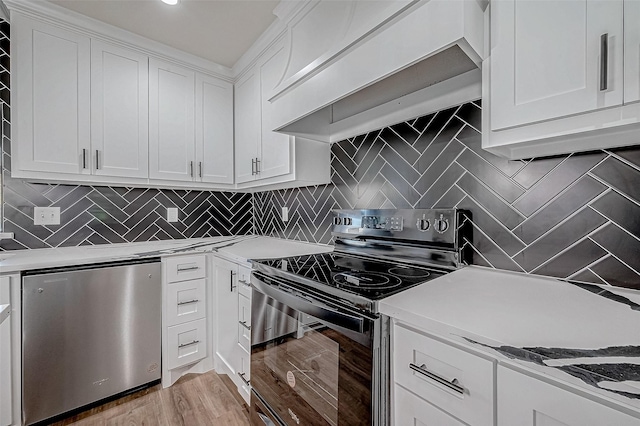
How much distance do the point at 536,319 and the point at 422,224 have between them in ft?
2.28

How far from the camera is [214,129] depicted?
244 cm

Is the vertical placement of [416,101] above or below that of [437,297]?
above

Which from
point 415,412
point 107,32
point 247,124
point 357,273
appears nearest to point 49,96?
point 107,32

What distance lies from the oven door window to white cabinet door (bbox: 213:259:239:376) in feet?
1.23

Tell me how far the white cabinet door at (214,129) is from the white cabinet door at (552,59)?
2.14 meters

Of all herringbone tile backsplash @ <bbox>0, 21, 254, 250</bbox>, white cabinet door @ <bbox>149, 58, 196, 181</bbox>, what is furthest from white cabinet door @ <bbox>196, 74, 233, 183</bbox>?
herringbone tile backsplash @ <bbox>0, 21, 254, 250</bbox>

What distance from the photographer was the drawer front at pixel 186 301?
73.9 inches

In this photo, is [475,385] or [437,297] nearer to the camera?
[475,385]

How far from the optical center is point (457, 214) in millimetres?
1252

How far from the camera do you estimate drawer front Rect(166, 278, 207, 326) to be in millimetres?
1878

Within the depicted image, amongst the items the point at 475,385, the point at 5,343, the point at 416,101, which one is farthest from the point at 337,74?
the point at 5,343

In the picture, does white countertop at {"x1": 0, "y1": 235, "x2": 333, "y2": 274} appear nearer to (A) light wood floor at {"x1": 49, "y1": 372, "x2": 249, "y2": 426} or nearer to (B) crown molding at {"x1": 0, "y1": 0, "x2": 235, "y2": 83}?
(A) light wood floor at {"x1": 49, "y1": 372, "x2": 249, "y2": 426}

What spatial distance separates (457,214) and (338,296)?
69 centimetres

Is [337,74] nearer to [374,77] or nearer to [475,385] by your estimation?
[374,77]
